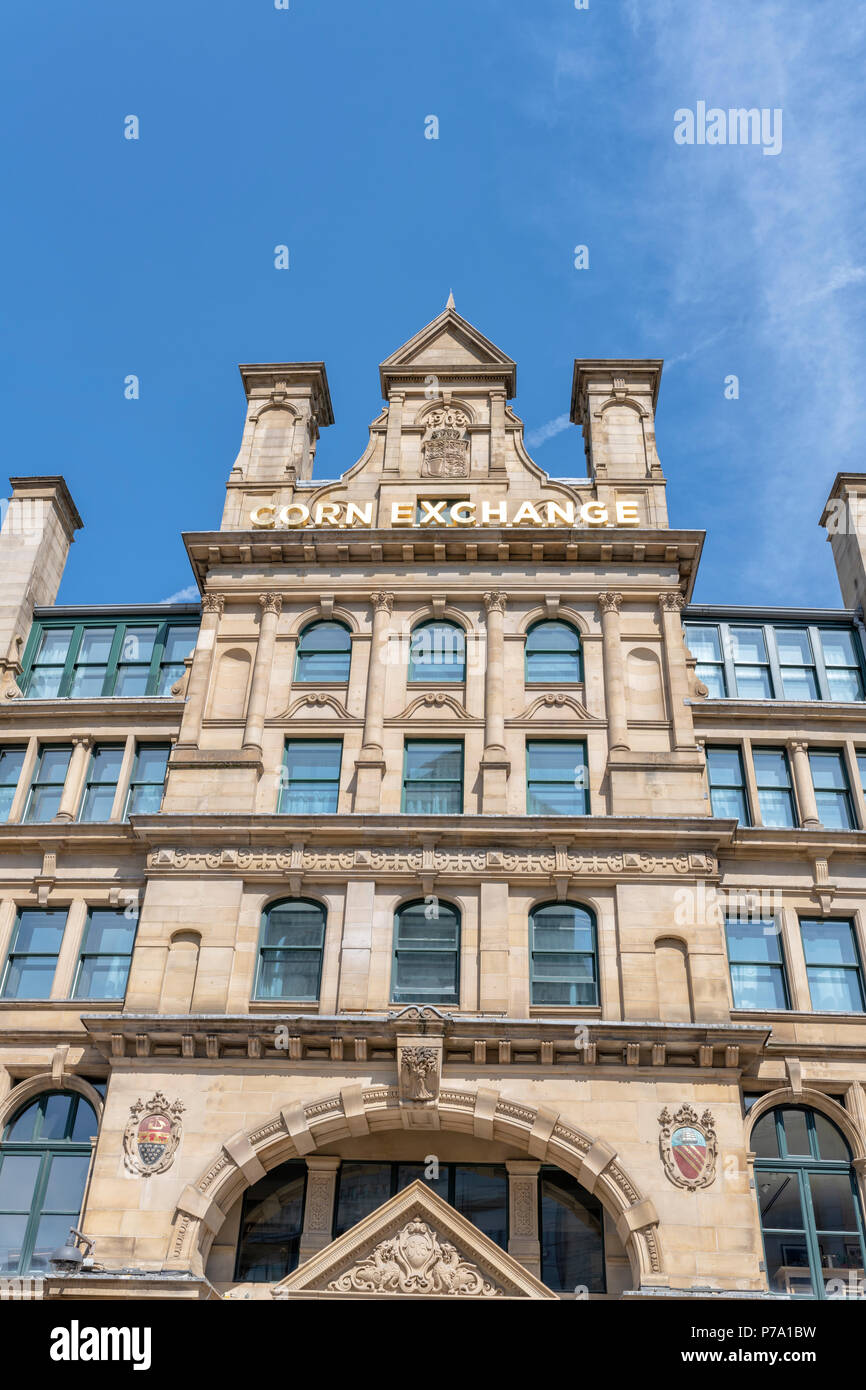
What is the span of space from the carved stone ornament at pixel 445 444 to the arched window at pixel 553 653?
5.82 metres

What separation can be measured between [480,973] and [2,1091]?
10.8 meters

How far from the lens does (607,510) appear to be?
37.2 metres

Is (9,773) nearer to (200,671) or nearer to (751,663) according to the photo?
(200,671)

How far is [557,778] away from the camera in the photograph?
32.5 meters

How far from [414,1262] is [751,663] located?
18.9 metres

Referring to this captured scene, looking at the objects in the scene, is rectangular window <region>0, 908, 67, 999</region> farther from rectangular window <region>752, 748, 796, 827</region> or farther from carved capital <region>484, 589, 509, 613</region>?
rectangular window <region>752, 748, 796, 827</region>

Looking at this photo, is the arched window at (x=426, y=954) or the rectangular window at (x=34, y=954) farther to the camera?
the rectangular window at (x=34, y=954)

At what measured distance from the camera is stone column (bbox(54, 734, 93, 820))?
112ft

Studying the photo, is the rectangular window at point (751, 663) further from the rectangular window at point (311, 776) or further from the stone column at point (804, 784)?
the rectangular window at point (311, 776)

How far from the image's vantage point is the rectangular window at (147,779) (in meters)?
34.5

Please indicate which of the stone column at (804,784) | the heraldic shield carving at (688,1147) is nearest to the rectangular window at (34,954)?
the heraldic shield carving at (688,1147)

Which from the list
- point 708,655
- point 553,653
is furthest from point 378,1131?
point 708,655
